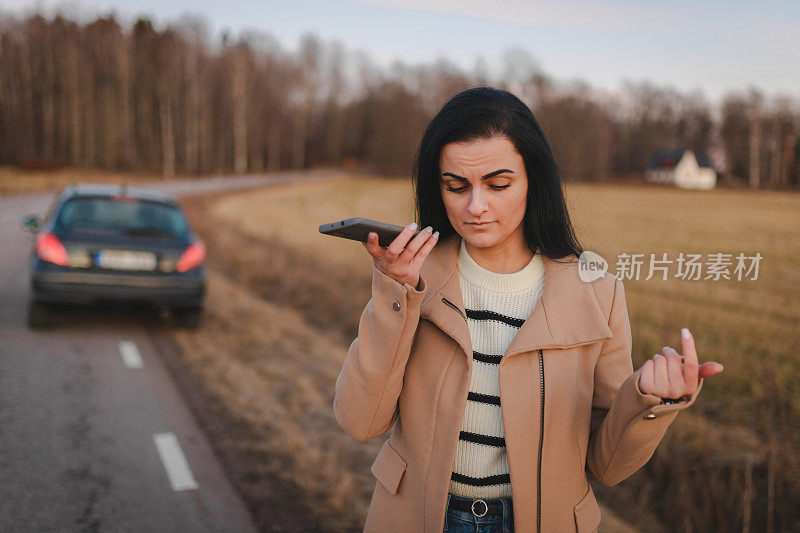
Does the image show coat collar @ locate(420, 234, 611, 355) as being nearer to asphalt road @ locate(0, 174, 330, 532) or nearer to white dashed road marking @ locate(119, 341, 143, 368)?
asphalt road @ locate(0, 174, 330, 532)

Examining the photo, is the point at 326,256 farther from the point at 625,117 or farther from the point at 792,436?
the point at 792,436

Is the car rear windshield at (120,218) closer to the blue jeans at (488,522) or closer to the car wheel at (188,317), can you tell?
the car wheel at (188,317)

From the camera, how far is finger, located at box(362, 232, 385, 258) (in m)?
1.53

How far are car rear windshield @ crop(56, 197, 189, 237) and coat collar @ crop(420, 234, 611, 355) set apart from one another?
6.56 m

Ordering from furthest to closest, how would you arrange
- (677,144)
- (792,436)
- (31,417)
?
(677,144)
(31,417)
(792,436)

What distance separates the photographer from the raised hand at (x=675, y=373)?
1396 mm

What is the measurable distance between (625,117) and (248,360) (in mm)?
5146

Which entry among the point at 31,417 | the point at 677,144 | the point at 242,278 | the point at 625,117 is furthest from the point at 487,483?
the point at 242,278

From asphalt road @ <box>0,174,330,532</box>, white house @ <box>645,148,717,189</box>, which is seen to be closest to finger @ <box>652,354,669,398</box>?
asphalt road @ <box>0,174,330,532</box>

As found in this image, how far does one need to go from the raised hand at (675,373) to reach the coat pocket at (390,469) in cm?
71

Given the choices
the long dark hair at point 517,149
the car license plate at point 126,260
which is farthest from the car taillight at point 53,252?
the long dark hair at point 517,149

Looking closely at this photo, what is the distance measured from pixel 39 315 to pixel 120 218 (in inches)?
59.1

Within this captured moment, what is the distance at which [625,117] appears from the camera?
710 cm

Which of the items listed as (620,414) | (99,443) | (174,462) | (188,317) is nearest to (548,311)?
(620,414)
